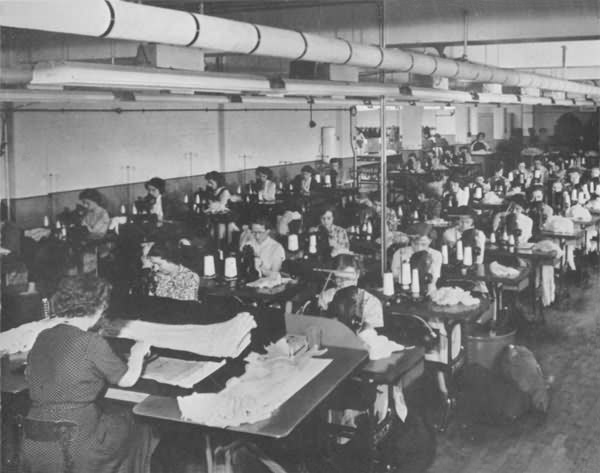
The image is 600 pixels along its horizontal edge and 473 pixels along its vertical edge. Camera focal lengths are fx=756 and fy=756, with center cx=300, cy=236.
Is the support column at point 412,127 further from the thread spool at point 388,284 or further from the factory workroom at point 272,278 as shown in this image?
the thread spool at point 388,284

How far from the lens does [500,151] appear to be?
77.8 feet

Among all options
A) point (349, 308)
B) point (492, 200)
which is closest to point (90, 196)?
point (492, 200)

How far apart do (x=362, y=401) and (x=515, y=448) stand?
4.64ft

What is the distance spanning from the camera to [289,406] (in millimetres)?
3350

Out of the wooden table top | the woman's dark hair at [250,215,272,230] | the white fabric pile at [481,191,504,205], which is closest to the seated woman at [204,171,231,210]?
the woman's dark hair at [250,215,272,230]

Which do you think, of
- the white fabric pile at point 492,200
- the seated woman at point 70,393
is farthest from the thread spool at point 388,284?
the white fabric pile at point 492,200

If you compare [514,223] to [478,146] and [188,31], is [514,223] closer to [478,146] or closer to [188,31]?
[188,31]

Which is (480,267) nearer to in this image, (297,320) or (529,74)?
(297,320)

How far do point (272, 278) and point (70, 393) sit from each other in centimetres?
320

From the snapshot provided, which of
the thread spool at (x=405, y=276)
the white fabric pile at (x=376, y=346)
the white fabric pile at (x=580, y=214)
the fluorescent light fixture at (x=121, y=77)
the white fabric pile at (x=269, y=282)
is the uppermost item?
the fluorescent light fixture at (x=121, y=77)

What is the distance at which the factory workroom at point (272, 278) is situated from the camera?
130 inches

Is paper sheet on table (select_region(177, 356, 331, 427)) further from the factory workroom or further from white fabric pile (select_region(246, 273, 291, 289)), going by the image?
white fabric pile (select_region(246, 273, 291, 289))

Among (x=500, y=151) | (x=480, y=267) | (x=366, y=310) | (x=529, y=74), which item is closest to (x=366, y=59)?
(x=366, y=310)

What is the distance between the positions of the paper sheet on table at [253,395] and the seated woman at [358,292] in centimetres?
89
